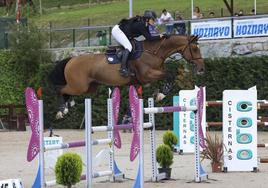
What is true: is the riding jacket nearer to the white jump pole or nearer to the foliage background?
the white jump pole

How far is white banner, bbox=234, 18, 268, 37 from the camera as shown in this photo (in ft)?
78.0

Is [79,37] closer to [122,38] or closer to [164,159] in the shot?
[122,38]

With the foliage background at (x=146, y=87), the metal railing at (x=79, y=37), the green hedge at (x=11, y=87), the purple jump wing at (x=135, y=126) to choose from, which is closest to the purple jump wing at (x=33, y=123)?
the purple jump wing at (x=135, y=126)

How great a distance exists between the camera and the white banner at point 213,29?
24656 mm

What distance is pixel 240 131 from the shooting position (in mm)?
12016

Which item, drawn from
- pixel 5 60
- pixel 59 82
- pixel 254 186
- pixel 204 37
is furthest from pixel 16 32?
pixel 254 186

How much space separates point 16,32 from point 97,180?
1908 centimetres

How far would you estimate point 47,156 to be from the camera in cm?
1125

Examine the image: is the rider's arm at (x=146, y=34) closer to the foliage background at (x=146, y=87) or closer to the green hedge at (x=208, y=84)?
the foliage background at (x=146, y=87)

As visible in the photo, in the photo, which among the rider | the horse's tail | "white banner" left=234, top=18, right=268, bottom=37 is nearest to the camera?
the rider

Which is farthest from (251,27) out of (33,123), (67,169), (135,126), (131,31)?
(33,123)

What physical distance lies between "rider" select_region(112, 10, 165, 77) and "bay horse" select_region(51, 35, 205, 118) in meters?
0.13

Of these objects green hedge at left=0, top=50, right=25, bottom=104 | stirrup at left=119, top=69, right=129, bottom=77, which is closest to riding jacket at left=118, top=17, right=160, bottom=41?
stirrup at left=119, top=69, right=129, bottom=77

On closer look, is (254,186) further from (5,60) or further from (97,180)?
(5,60)
